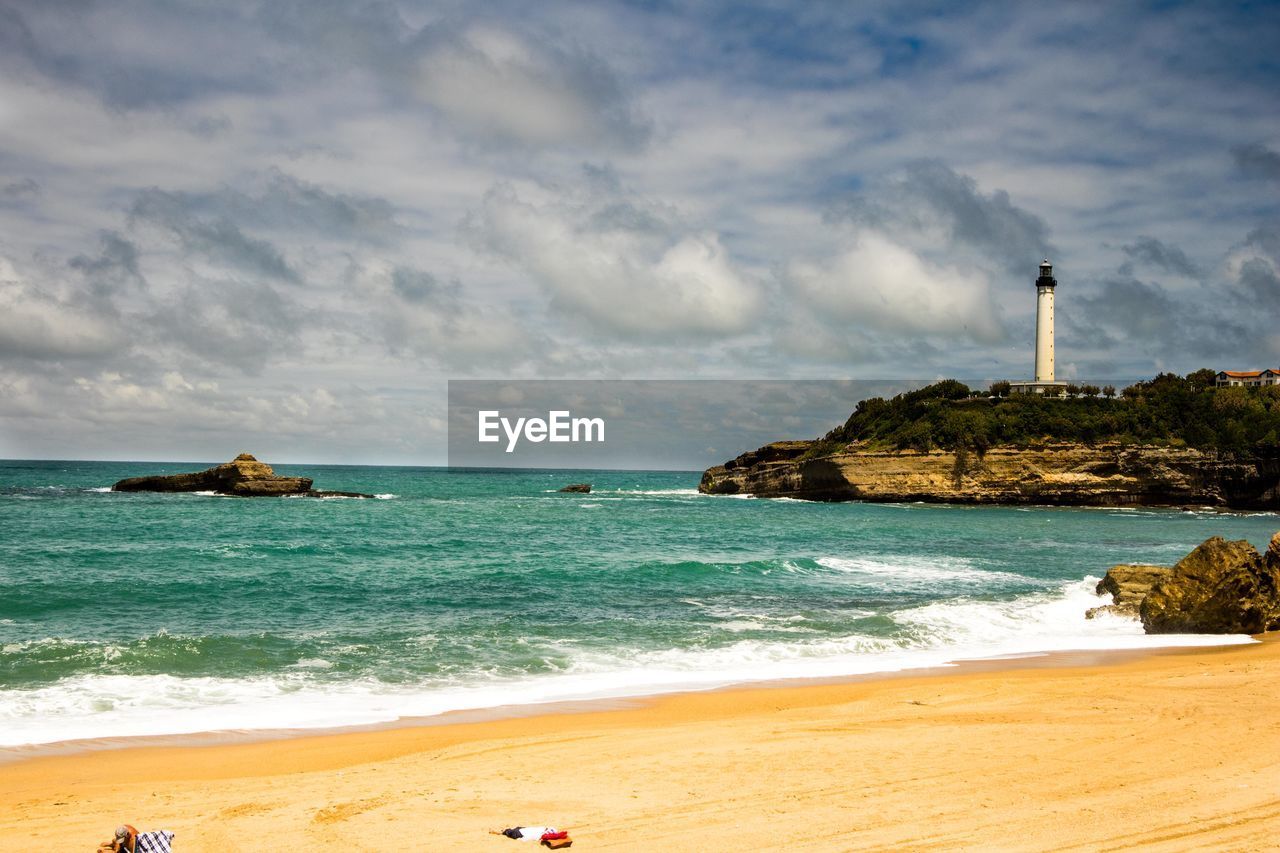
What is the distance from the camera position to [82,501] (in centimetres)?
5669

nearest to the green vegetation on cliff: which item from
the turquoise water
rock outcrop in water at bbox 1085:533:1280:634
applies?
the turquoise water

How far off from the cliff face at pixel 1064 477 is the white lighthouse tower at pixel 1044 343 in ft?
43.8

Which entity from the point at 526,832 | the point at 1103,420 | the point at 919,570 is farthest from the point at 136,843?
the point at 1103,420

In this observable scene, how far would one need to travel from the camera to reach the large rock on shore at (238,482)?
223 feet

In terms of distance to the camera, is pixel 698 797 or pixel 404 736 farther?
pixel 404 736

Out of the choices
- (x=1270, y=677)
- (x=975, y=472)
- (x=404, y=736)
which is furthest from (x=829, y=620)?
(x=975, y=472)

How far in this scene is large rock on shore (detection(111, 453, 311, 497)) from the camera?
223ft

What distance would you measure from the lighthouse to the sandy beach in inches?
2947

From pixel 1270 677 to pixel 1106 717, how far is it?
156 inches

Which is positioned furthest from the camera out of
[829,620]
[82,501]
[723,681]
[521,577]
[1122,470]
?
[1122,470]

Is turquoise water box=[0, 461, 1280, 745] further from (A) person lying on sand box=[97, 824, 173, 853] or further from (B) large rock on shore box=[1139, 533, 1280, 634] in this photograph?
(A) person lying on sand box=[97, 824, 173, 853]

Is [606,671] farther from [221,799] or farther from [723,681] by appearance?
[221,799]

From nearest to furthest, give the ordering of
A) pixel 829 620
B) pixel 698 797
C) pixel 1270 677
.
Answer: pixel 698 797 < pixel 1270 677 < pixel 829 620

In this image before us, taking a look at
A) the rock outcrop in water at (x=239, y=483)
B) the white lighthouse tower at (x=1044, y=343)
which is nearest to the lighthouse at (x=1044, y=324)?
the white lighthouse tower at (x=1044, y=343)
